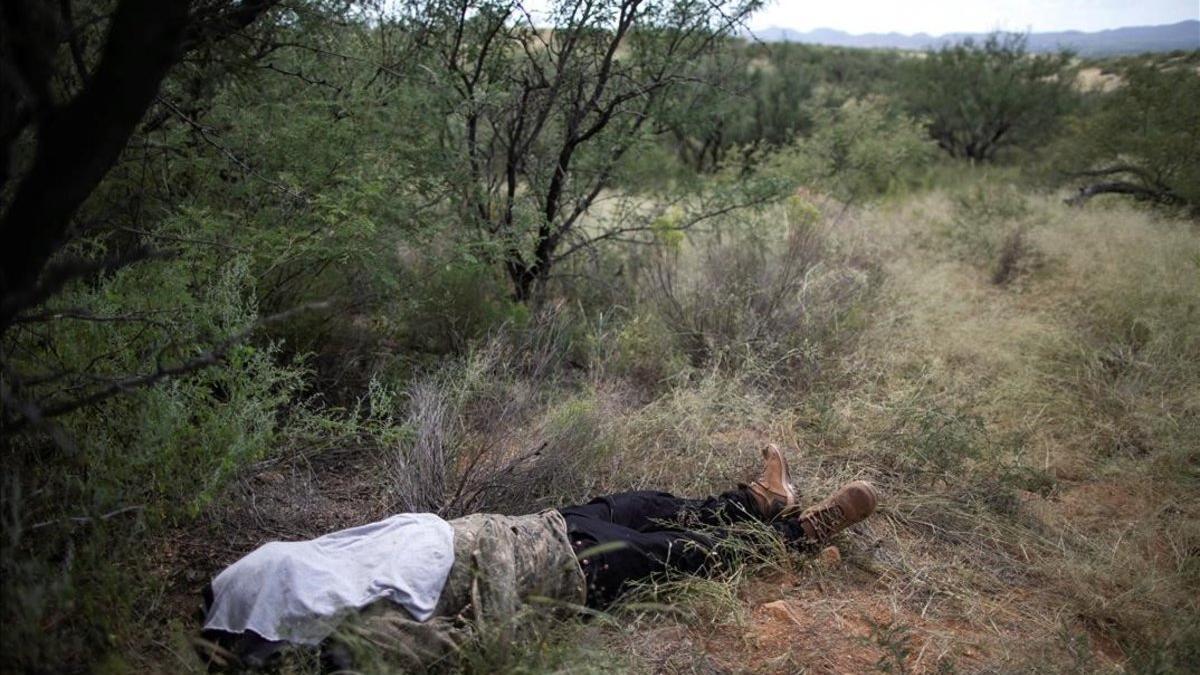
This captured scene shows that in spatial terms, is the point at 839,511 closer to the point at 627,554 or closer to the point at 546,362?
the point at 627,554

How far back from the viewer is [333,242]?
11.5 ft

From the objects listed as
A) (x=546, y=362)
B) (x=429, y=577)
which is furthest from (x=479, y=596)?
(x=546, y=362)

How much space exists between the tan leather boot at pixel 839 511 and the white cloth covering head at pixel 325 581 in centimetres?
Result: 142

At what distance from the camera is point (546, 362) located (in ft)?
13.1

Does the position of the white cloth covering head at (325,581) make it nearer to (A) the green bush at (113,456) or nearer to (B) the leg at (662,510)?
(A) the green bush at (113,456)

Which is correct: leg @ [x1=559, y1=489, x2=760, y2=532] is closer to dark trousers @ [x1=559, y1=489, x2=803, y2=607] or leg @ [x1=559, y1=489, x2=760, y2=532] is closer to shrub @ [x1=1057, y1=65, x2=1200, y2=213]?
dark trousers @ [x1=559, y1=489, x2=803, y2=607]

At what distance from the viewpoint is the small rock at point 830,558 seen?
2750mm

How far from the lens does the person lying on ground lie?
6.31ft

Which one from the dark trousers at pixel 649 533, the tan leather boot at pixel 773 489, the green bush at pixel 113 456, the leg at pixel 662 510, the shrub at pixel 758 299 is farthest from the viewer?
the shrub at pixel 758 299

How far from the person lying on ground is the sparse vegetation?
0.09m

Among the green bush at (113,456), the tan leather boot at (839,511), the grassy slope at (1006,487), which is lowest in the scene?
the grassy slope at (1006,487)

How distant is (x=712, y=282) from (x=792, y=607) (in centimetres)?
295

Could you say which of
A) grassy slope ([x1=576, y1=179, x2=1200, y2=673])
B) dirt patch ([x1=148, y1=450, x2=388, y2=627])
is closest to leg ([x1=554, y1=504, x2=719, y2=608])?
grassy slope ([x1=576, y1=179, x2=1200, y2=673])

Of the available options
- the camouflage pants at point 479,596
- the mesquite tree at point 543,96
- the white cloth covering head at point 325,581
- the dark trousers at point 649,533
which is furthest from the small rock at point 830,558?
the mesquite tree at point 543,96
